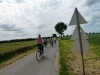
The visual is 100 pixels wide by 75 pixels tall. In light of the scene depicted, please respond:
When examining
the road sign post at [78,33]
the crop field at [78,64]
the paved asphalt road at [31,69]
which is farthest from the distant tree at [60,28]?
the road sign post at [78,33]

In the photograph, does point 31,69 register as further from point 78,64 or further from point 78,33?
point 78,33

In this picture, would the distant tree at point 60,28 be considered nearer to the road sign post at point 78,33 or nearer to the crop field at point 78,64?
the crop field at point 78,64

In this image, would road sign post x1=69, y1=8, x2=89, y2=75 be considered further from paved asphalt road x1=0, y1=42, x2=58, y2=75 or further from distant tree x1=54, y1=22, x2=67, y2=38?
distant tree x1=54, y1=22, x2=67, y2=38

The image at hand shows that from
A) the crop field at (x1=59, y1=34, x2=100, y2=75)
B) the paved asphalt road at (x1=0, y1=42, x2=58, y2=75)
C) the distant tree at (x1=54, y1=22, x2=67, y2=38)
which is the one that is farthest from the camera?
the distant tree at (x1=54, y1=22, x2=67, y2=38)

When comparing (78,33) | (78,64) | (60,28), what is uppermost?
(60,28)

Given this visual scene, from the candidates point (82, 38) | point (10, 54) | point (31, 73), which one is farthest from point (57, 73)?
point (10, 54)

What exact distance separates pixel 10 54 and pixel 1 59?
2.66 metres

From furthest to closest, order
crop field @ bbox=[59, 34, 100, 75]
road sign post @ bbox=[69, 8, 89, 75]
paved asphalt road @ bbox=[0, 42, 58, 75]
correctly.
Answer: paved asphalt road @ bbox=[0, 42, 58, 75]
crop field @ bbox=[59, 34, 100, 75]
road sign post @ bbox=[69, 8, 89, 75]

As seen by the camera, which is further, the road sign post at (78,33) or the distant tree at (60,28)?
the distant tree at (60,28)

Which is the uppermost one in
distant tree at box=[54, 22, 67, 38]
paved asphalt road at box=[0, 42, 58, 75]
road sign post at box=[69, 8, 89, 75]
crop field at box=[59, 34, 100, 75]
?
distant tree at box=[54, 22, 67, 38]

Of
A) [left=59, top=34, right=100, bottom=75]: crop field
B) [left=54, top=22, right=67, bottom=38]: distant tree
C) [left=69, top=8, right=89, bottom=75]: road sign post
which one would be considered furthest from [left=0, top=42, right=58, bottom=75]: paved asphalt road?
[left=54, top=22, right=67, bottom=38]: distant tree

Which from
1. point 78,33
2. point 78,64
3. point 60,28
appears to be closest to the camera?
point 78,33

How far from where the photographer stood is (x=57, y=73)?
330 inches

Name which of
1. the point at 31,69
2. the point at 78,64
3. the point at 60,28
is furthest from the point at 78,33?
the point at 60,28
